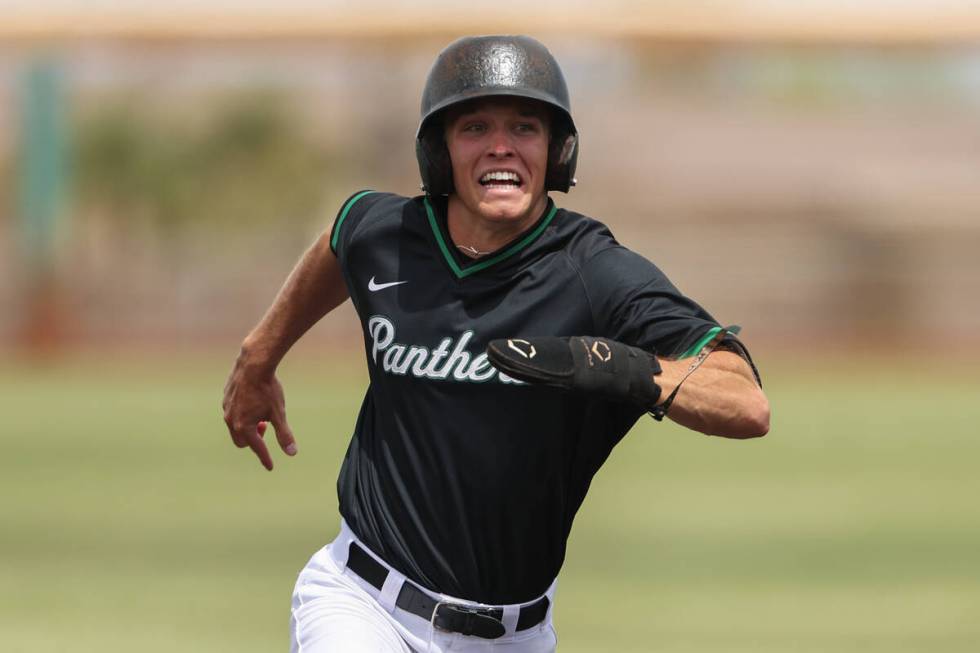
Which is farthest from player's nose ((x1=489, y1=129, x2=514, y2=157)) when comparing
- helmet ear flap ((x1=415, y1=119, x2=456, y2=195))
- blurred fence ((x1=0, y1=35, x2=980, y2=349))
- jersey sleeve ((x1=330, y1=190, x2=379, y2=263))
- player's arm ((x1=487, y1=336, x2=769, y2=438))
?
blurred fence ((x1=0, y1=35, x2=980, y2=349))

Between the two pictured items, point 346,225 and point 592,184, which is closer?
point 346,225

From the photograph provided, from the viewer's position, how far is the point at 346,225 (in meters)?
5.14

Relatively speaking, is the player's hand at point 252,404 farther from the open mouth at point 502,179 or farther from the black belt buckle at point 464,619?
the open mouth at point 502,179

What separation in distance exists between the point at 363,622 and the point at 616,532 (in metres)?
8.76

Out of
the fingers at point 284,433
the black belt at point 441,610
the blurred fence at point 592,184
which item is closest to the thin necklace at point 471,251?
the black belt at point 441,610

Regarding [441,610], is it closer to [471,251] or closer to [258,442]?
[471,251]

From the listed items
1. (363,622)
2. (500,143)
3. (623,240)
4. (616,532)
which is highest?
(623,240)

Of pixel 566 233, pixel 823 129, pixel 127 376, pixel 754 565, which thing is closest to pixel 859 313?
pixel 823 129

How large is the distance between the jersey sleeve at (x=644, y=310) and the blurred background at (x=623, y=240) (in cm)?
475

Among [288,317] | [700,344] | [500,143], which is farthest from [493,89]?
[288,317]

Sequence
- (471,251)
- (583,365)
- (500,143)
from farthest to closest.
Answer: (471,251)
(500,143)
(583,365)

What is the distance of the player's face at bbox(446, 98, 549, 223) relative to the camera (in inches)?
183

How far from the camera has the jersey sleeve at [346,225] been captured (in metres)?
5.09

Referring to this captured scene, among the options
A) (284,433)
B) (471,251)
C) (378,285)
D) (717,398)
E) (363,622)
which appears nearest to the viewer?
(717,398)
